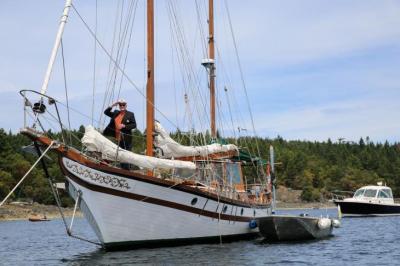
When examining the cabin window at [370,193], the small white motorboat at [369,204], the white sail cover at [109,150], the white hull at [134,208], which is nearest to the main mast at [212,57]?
the white hull at [134,208]

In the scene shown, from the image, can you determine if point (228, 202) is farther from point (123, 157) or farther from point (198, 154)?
point (123, 157)

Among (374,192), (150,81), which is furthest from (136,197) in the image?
(374,192)

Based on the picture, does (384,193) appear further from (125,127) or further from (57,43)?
(57,43)

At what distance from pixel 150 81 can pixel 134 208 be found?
6701mm

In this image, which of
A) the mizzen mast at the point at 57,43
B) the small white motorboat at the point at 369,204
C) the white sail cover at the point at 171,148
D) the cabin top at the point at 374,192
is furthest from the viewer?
the cabin top at the point at 374,192

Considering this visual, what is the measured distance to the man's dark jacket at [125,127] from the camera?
27.9 metres

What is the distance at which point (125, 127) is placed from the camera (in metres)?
27.8

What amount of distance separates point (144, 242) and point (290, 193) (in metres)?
143

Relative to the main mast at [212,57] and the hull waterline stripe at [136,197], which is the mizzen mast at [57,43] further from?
the main mast at [212,57]

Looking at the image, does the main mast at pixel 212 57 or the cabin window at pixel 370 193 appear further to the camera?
the cabin window at pixel 370 193

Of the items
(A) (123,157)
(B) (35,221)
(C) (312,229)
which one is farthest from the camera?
(B) (35,221)

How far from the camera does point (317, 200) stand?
167 m

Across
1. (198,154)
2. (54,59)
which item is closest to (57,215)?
(198,154)

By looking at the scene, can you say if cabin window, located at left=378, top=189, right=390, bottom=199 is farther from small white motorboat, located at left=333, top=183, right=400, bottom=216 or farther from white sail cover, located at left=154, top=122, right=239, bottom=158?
white sail cover, located at left=154, top=122, right=239, bottom=158
